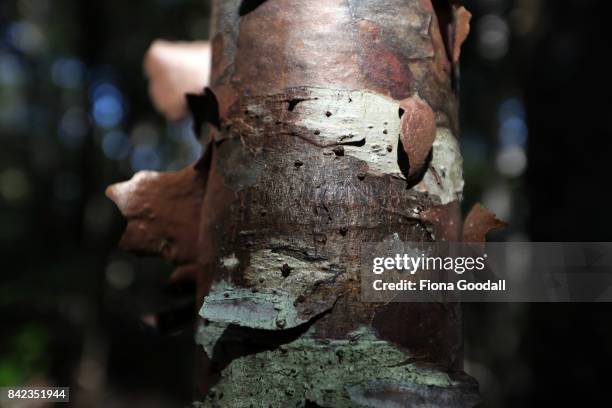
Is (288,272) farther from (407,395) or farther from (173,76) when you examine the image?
(173,76)

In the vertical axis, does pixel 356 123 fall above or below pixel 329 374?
above

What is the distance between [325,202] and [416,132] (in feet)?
0.64

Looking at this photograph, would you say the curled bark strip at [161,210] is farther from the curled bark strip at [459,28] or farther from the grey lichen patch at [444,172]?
the curled bark strip at [459,28]

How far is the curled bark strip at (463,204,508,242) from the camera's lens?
1101 millimetres

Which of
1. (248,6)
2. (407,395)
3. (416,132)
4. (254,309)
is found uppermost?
(248,6)

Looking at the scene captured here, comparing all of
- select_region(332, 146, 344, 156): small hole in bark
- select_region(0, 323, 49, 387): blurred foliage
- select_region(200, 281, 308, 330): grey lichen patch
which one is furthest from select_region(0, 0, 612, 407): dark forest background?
select_region(332, 146, 344, 156): small hole in bark

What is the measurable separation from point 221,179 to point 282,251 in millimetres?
203

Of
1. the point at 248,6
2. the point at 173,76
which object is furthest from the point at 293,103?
the point at 173,76

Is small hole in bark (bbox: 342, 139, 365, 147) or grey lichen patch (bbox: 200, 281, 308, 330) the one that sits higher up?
small hole in bark (bbox: 342, 139, 365, 147)

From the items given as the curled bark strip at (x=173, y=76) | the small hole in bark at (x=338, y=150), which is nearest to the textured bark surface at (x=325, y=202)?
the small hole in bark at (x=338, y=150)

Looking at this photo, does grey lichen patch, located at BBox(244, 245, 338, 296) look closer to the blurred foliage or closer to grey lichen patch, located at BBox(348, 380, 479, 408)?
grey lichen patch, located at BBox(348, 380, 479, 408)

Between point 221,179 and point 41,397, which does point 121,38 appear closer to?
point 41,397

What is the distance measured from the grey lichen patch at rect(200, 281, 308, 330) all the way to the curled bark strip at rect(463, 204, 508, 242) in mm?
377

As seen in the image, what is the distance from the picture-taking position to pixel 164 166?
15.1 m
